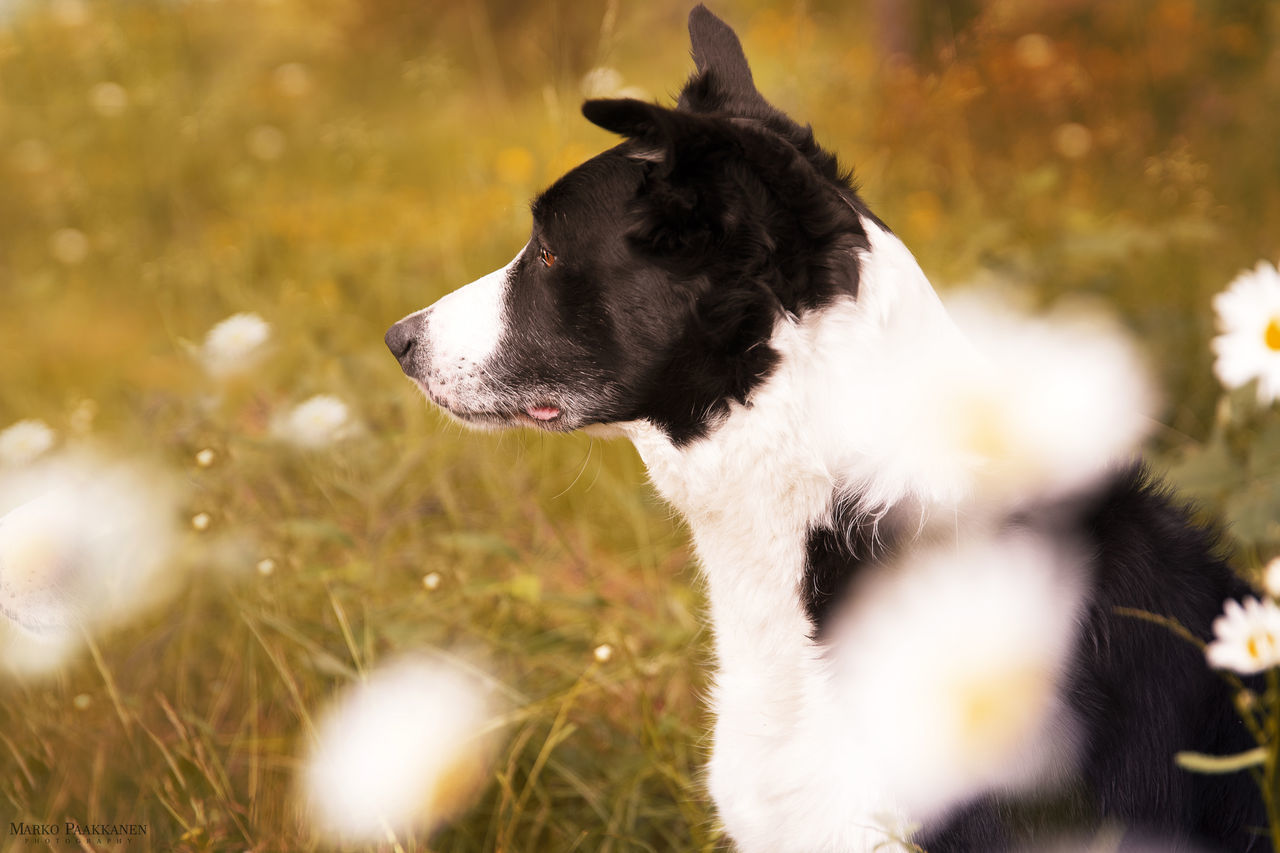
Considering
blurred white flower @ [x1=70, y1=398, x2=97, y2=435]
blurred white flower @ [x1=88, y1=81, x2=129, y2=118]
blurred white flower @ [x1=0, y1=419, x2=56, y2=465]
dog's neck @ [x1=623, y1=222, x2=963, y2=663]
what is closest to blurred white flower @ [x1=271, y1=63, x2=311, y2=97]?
blurred white flower @ [x1=88, y1=81, x2=129, y2=118]

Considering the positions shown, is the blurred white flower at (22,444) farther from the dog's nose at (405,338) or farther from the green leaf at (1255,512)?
the green leaf at (1255,512)

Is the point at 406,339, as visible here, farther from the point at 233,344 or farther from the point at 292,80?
the point at 292,80

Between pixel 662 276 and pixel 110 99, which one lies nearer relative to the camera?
pixel 662 276

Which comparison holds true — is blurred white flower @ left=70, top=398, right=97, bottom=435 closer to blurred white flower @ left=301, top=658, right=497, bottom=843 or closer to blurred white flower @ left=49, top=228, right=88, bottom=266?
blurred white flower @ left=301, top=658, right=497, bottom=843

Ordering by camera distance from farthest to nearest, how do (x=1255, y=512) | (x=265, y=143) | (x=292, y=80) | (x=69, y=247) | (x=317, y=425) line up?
(x=292, y=80)
(x=265, y=143)
(x=69, y=247)
(x=317, y=425)
(x=1255, y=512)

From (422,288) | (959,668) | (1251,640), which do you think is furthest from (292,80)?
(1251,640)

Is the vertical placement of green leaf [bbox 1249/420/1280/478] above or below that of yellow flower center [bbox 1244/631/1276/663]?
below

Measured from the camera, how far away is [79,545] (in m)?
2.24

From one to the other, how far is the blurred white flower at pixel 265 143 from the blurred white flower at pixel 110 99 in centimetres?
79

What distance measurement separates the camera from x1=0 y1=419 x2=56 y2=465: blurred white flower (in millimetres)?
2537

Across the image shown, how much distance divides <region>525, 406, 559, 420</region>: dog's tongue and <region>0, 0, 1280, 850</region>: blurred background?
489mm

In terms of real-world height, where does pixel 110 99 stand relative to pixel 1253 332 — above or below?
below

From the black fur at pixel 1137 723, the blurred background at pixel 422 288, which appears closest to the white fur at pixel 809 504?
the black fur at pixel 1137 723

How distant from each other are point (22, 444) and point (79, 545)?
50 centimetres
